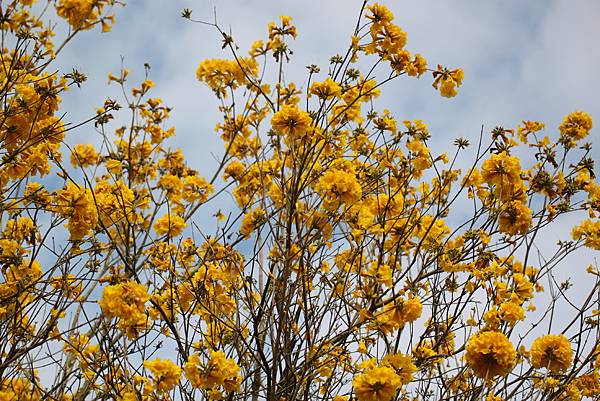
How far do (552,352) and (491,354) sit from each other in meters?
0.62

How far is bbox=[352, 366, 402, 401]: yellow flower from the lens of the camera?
2.62m

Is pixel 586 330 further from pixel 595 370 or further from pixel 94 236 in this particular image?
pixel 94 236

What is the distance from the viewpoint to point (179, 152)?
6137 millimetres

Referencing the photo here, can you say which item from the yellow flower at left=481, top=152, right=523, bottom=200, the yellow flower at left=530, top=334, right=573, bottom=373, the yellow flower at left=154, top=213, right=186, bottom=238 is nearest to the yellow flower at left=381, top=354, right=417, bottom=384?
the yellow flower at left=530, top=334, right=573, bottom=373

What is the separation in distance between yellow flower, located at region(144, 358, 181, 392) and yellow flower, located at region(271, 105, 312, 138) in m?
1.43

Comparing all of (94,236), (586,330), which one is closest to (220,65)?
(94,236)

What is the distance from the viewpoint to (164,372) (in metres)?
3.10

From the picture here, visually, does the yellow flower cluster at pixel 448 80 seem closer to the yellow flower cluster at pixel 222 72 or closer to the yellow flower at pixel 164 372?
the yellow flower cluster at pixel 222 72

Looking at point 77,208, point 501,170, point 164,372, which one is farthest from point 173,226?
point 501,170

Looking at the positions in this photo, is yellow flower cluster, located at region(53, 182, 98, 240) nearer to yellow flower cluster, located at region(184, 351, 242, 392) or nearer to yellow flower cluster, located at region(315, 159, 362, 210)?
yellow flower cluster, located at region(184, 351, 242, 392)

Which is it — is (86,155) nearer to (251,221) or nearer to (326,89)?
(251,221)

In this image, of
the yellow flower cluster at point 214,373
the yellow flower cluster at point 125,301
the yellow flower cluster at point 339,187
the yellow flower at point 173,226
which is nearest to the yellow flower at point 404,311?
the yellow flower cluster at point 339,187

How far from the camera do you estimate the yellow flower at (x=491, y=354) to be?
8.53 feet

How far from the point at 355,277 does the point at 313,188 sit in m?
0.65
